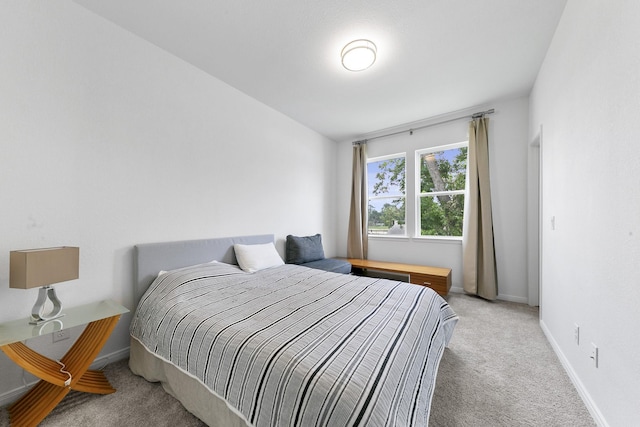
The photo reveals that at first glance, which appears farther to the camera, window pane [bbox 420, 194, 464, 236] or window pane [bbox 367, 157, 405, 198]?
window pane [bbox 367, 157, 405, 198]

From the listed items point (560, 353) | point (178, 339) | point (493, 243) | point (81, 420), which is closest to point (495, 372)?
point (560, 353)

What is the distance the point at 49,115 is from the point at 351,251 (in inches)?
160

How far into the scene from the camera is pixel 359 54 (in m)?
2.15

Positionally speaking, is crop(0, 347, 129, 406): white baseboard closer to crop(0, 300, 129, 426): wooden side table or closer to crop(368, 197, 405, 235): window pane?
crop(0, 300, 129, 426): wooden side table

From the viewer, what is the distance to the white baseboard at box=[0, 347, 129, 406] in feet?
4.89

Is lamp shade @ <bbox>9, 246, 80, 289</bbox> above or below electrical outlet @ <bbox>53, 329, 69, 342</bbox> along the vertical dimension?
above

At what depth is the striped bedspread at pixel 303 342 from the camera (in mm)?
927

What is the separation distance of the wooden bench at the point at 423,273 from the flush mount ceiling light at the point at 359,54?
8.82 feet

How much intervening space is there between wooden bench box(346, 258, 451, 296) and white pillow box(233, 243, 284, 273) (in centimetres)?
168

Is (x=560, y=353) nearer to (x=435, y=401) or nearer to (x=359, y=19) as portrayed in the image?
(x=435, y=401)

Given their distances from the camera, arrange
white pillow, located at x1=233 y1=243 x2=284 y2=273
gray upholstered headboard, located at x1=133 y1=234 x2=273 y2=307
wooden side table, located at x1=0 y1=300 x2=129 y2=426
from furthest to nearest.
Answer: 1. white pillow, located at x1=233 y1=243 x2=284 y2=273
2. gray upholstered headboard, located at x1=133 y1=234 x2=273 y2=307
3. wooden side table, located at x1=0 y1=300 x2=129 y2=426

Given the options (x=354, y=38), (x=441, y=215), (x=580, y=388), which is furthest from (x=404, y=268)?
(x=354, y=38)

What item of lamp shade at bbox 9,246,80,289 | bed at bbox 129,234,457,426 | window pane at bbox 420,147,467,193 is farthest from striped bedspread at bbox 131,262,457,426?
window pane at bbox 420,147,467,193

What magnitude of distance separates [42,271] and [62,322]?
1.20 ft
